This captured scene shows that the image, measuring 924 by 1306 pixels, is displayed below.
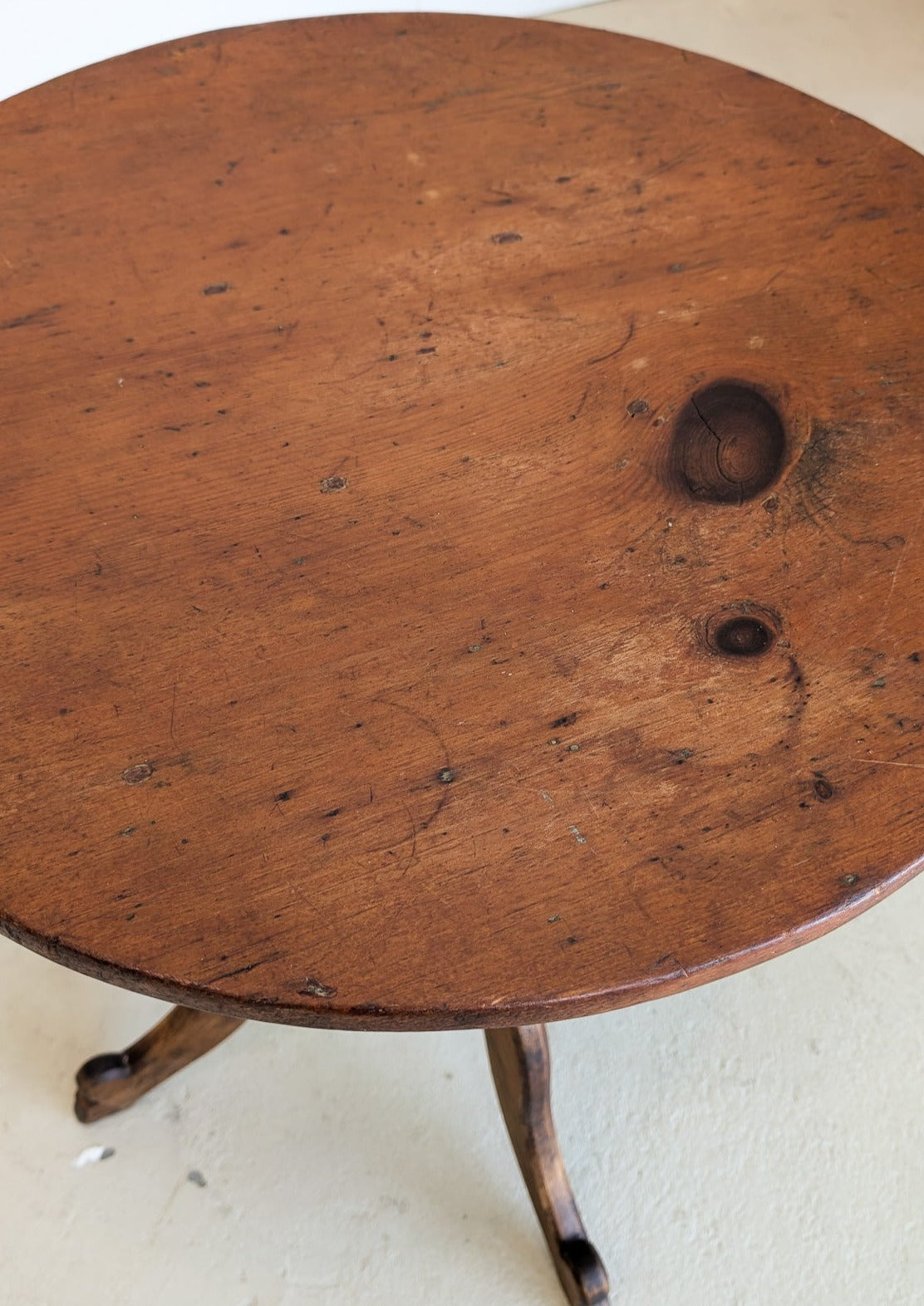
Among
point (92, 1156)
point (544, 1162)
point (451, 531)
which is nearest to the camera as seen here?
point (451, 531)

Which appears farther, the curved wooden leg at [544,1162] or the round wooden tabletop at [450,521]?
the curved wooden leg at [544,1162]

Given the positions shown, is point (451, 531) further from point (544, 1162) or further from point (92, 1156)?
point (92, 1156)

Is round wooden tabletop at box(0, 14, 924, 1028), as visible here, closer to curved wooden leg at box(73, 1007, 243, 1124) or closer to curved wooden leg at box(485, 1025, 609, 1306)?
curved wooden leg at box(485, 1025, 609, 1306)

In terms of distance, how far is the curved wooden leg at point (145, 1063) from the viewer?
125 cm

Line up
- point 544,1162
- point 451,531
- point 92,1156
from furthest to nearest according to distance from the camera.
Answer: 1. point 92,1156
2. point 544,1162
3. point 451,531

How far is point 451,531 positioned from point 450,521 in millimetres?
10

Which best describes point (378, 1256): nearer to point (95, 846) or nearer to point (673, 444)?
point (95, 846)

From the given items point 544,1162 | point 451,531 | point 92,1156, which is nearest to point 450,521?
point 451,531

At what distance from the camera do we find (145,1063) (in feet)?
4.25

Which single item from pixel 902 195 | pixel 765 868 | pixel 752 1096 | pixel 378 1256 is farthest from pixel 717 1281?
pixel 902 195

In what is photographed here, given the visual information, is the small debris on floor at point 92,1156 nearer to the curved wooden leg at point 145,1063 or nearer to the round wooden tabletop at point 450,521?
the curved wooden leg at point 145,1063

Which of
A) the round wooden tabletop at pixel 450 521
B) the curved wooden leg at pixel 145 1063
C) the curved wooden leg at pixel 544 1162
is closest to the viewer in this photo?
the round wooden tabletop at pixel 450 521

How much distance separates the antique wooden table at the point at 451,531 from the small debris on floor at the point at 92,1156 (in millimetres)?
43

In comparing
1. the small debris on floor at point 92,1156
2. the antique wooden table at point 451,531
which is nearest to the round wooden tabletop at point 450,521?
the antique wooden table at point 451,531
